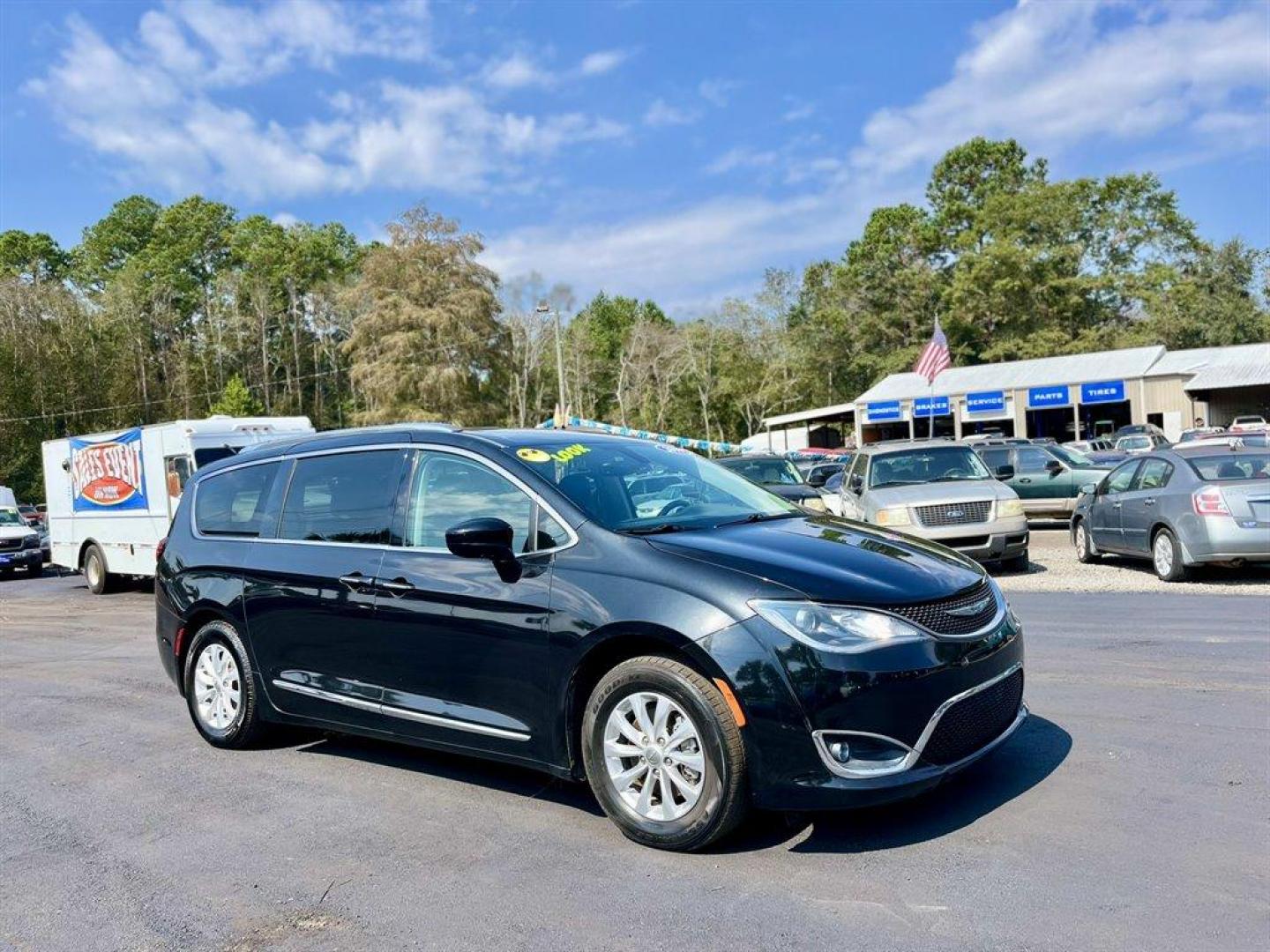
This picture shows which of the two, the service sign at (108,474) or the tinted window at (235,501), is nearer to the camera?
the tinted window at (235,501)

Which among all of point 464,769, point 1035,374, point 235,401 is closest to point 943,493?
point 464,769

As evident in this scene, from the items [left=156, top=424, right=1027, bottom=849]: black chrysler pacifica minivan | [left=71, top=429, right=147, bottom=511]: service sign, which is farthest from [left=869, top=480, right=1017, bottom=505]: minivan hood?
[left=71, top=429, right=147, bottom=511]: service sign

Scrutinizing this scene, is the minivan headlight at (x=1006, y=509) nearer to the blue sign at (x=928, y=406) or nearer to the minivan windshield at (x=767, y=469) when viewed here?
the minivan windshield at (x=767, y=469)

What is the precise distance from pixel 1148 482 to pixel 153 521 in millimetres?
14714

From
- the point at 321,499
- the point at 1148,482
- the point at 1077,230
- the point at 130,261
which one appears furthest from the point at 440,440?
the point at 130,261

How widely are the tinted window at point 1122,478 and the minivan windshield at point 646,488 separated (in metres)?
8.50

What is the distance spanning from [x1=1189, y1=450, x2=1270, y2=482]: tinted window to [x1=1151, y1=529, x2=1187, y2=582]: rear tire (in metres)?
0.75

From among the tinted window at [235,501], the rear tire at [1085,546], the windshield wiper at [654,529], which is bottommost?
the rear tire at [1085,546]

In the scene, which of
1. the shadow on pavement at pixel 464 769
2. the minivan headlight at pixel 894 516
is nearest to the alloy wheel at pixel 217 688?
the shadow on pavement at pixel 464 769

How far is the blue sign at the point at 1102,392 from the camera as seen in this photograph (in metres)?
47.3

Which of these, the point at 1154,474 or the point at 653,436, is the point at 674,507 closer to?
the point at 653,436

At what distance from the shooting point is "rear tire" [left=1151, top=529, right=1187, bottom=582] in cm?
1124

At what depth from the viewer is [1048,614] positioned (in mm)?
9508

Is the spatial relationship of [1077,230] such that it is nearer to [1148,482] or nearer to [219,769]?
[1148,482]
